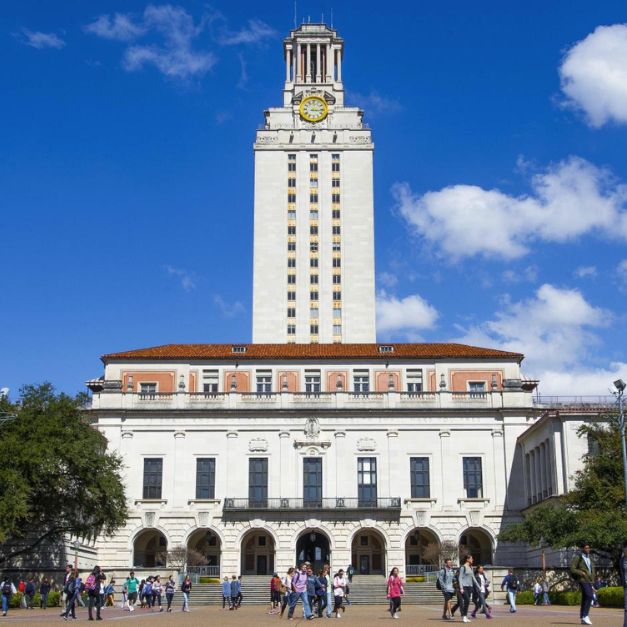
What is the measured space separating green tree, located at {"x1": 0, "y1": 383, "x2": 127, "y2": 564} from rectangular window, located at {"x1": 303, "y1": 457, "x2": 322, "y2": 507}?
15482 millimetres

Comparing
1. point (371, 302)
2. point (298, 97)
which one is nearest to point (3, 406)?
point (371, 302)

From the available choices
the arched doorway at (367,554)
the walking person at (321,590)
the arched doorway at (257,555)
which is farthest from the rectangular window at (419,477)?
the walking person at (321,590)

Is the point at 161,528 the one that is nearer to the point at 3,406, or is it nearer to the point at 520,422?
the point at 3,406

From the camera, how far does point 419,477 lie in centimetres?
6556

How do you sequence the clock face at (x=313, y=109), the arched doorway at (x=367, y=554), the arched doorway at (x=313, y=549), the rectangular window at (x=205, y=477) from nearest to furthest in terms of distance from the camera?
the rectangular window at (x=205, y=477)
the arched doorway at (x=313, y=549)
the arched doorway at (x=367, y=554)
the clock face at (x=313, y=109)

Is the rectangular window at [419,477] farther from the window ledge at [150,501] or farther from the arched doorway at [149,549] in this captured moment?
the arched doorway at [149,549]

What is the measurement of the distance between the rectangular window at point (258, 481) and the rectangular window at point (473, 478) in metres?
13.8

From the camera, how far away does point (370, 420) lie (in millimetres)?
66500

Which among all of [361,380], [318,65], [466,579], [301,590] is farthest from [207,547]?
[318,65]

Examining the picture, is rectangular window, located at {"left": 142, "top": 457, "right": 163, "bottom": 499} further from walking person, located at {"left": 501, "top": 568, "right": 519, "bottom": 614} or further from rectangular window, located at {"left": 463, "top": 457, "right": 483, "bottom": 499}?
walking person, located at {"left": 501, "top": 568, "right": 519, "bottom": 614}

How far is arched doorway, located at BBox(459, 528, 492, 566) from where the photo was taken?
218ft

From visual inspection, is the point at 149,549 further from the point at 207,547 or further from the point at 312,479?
the point at 312,479

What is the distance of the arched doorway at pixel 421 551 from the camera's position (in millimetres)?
62481

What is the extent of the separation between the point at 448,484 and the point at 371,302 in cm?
4501
